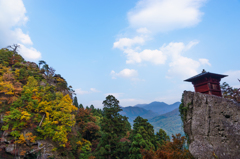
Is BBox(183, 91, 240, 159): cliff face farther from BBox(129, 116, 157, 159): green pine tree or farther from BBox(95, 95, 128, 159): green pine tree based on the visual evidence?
BBox(95, 95, 128, 159): green pine tree

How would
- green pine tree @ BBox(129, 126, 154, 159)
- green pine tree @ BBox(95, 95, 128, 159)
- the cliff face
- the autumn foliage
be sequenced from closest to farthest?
the cliff face
the autumn foliage
green pine tree @ BBox(129, 126, 154, 159)
green pine tree @ BBox(95, 95, 128, 159)

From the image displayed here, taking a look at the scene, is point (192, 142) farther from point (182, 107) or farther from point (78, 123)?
point (78, 123)

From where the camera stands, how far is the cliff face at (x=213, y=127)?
6152 millimetres

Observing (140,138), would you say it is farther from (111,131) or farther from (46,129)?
(46,129)

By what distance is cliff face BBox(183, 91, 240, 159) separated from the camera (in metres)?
6.15

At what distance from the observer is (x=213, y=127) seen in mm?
6977

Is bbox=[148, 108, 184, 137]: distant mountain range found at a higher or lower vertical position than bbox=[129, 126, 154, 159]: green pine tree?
lower

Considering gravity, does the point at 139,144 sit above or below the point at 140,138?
below

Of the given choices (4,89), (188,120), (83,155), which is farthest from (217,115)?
(4,89)

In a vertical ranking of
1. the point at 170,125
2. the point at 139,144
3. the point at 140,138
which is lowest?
the point at 170,125

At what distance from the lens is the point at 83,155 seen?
1816 cm

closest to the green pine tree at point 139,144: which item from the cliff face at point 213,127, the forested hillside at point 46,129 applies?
the forested hillside at point 46,129

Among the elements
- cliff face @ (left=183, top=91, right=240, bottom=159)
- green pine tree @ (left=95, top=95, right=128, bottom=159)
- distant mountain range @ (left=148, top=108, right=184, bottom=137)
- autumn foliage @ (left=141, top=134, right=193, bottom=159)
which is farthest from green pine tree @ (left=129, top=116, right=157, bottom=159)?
distant mountain range @ (left=148, top=108, right=184, bottom=137)

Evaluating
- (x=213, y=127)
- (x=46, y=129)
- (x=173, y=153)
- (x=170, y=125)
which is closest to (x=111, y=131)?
(x=46, y=129)
